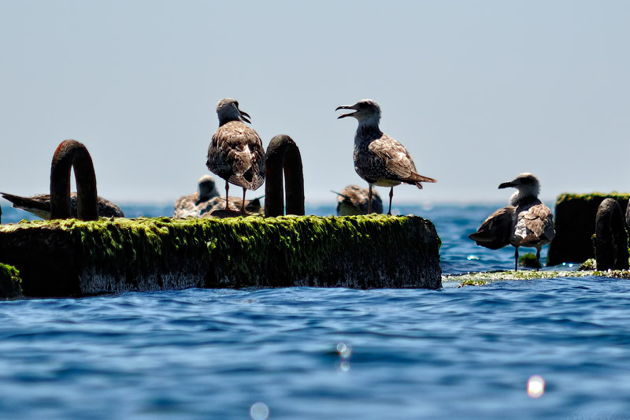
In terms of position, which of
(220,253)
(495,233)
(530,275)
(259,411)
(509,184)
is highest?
(509,184)

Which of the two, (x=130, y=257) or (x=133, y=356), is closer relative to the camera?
(x=133, y=356)

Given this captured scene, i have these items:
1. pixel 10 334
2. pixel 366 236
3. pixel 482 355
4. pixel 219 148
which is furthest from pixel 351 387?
pixel 219 148

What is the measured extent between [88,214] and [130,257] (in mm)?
1448

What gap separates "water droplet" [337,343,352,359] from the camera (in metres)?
7.57

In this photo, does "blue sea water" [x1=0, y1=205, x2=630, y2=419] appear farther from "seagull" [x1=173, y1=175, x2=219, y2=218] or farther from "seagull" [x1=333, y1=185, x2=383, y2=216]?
"seagull" [x1=173, y1=175, x2=219, y2=218]

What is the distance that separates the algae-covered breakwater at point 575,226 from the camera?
21.9 metres

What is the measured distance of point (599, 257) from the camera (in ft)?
54.6

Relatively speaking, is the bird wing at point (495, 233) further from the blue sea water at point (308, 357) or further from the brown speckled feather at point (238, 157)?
the blue sea water at point (308, 357)

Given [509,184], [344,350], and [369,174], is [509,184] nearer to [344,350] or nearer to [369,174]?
[369,174]

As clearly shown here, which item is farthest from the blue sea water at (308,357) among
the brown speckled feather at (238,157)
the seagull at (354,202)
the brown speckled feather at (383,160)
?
the seagull at (354,202)

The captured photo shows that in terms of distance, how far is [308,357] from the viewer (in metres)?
7.57

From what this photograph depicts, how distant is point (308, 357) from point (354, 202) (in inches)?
543

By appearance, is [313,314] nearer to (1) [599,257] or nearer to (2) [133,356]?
(2) [133,356]

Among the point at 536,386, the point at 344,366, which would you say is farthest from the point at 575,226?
the point at 536,386
